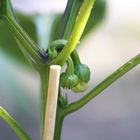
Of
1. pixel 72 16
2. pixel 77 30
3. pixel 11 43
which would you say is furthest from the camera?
pixel 11 43

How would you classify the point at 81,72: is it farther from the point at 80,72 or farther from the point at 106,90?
the point at 106,90

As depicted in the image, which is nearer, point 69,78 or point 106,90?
point 69,78

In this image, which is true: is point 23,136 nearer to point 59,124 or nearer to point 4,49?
point 59,124

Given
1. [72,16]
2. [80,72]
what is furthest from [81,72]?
[72,16]

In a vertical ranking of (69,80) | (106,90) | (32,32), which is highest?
(69,80)

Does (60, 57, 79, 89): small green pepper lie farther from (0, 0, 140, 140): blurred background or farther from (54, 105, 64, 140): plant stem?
(0, 0, 140, 140): blurred background

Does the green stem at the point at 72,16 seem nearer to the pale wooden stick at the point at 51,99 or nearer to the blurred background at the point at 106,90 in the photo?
the pale wooden stick at the point at 51,99

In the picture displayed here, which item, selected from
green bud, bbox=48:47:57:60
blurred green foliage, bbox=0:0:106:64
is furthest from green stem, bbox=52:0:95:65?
blurred green foliage, bbox=0:0:106:64
